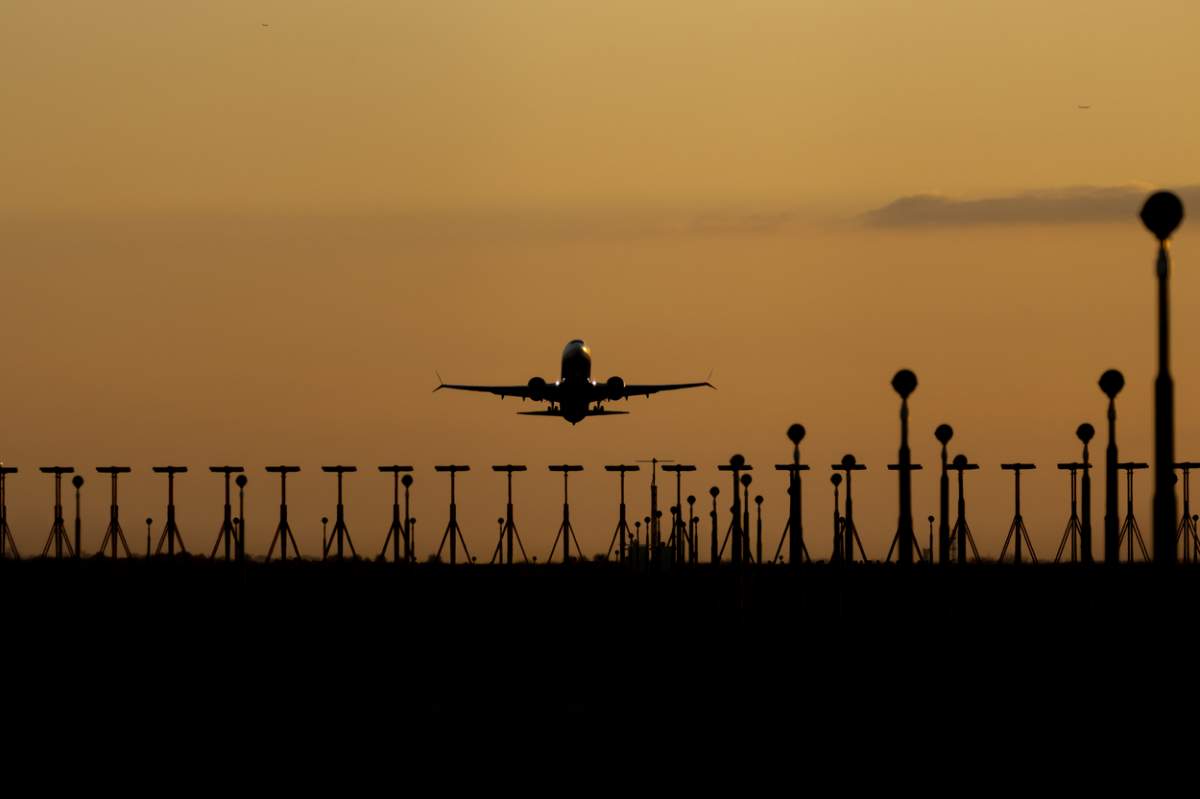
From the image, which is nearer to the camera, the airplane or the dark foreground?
the dark foreground

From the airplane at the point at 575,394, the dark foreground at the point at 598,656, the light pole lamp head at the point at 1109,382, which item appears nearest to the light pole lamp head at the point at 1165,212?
the dark foreground at the point at 598,656

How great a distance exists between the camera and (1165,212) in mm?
39844

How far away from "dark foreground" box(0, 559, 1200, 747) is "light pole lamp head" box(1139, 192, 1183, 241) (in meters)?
5.45

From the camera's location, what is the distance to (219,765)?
4350 centimetres

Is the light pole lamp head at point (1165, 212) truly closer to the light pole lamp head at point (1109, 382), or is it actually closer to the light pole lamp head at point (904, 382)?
the light pole lamp head at point (1109, 382)

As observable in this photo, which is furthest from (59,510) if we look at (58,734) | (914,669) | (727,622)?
(58,734)

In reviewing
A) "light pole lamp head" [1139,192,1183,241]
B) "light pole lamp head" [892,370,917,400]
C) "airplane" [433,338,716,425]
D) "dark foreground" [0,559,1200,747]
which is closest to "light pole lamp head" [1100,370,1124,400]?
"light pole lamp head" [892,370,917,400]

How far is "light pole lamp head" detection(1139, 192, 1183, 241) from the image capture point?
130 feet

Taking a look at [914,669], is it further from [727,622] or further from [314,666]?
[727,622]

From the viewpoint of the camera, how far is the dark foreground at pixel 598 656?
52.8 metres

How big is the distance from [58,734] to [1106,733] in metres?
20.1

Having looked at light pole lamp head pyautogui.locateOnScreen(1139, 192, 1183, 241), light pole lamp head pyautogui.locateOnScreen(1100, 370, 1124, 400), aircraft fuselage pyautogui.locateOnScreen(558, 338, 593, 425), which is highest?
aircraft fuselage pyautogui.locateOnScreen(558, 338, 593, 425)

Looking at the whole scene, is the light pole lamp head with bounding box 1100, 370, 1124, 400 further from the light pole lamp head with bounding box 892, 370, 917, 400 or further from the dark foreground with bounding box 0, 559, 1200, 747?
the dark foreground with bounding box 0, 559, 1200, 747

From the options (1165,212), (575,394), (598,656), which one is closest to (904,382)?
(598,656)
